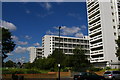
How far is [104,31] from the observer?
65.5 m

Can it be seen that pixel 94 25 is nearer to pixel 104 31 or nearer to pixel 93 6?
pixel 104 31

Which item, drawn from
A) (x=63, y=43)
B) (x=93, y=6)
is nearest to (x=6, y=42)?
(x=93, y=6)

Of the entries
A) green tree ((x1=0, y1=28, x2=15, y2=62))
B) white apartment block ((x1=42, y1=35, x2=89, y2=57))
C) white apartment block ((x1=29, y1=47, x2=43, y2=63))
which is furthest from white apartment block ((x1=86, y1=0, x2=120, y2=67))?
white apartment block ((x1=29, y1=47, x2=43, y2=63))

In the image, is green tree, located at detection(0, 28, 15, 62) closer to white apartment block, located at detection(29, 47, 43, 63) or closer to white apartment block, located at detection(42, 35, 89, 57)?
white apartment block, located at detection(42, 35, 89, 57)

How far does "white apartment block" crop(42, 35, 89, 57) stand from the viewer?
3906 inches

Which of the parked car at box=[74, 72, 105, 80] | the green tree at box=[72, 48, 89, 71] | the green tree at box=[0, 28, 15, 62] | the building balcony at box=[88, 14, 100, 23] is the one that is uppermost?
the building balcony at box=[88, 14, 100, 23]

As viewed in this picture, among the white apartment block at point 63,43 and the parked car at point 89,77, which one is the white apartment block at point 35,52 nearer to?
the white apartment block at point 63,43

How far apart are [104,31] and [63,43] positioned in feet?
120

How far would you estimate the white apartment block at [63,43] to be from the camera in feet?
325

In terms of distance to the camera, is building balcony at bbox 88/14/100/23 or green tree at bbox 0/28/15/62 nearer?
green tree at bbox 0/28/15/62

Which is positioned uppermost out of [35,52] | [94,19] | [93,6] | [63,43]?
[93,6]

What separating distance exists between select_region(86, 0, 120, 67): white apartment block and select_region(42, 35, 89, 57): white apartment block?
29.2 meters

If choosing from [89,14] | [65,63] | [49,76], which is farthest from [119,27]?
[49,76]

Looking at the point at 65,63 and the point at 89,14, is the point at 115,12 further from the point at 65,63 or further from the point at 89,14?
the point at 65,63
